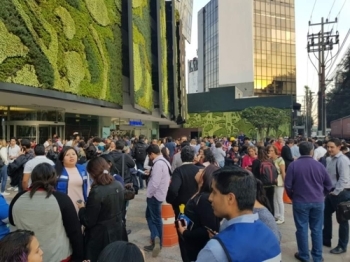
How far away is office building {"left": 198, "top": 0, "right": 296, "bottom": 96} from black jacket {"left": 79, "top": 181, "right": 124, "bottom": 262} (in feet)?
243

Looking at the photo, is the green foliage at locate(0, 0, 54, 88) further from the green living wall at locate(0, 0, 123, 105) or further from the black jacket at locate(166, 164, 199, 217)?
the black jacket at locate(166, 164, 199, 217)

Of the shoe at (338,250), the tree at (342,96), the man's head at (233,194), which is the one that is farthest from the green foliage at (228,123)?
the man's head at (233,194)

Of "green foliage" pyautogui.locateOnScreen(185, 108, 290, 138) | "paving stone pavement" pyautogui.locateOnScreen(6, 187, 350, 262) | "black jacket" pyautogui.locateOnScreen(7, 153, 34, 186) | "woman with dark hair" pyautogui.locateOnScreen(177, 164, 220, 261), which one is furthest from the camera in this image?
"green foliage" pyautogui.locateOnScreen(185, 108, 290, 138)

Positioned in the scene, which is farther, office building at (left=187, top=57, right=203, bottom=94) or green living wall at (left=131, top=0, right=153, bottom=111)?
office building at (left=187, top=57, right=203, bottom=94)

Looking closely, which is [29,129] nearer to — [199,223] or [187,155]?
[187,155]

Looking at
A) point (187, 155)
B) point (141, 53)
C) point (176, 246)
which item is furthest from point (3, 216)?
point (141, 53)

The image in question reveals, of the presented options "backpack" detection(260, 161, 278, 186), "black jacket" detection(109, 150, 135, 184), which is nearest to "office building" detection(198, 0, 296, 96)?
"backpack" detection(260, 161, 278, 186)

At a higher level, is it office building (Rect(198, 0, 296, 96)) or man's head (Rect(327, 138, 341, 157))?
office building (Rect(198, 0, 296, 96))

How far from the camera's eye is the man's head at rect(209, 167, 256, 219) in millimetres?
1832

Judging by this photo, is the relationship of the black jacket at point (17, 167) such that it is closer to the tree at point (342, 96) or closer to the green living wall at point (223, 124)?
the green living wall at point (223, 124)

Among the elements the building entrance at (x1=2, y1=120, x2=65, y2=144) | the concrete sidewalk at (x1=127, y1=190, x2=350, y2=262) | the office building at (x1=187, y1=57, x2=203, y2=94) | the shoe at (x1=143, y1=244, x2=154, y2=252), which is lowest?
the concrete sidewalk at (x1=127, y1=190, x2=350, y2=262)

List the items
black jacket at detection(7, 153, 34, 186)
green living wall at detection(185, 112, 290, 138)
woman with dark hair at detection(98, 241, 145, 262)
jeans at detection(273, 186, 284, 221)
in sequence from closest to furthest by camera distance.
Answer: woman with dark hair at detection(98, 241, 145, 262), black jacket at detection(7, 153, 34, 186), jeans at detection(273, 186, 284, 221), green living wall at detection(185, 112, 290, 138)

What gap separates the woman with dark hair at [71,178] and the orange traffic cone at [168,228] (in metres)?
1.95

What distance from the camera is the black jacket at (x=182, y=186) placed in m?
4.36
